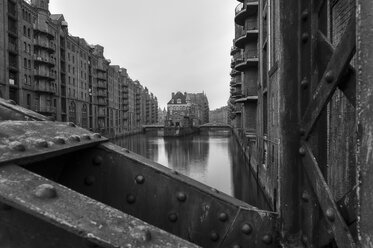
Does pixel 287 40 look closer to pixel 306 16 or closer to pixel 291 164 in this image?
pixel 306 16

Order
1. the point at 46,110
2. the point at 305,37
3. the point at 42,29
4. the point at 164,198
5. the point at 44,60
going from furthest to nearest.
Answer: the point at 46,110 → the point at 44,60 → the point at 42,29 → the point at 164,198 → the point at 305,37

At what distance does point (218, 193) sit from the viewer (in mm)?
2545

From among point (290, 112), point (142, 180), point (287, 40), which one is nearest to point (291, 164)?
point (290, 112)

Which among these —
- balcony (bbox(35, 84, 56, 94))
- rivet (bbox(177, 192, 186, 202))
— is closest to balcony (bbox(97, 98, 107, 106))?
balcony (bbox(35, 84, 56, 94))

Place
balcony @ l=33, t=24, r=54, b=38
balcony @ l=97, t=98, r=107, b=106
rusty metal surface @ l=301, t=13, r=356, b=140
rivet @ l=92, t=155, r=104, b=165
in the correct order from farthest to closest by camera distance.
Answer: balcony @ l=97, t=98, r=107, b=106, balcony @ l=33, t=24, r=54, b=38, rivet @ l=92, t=155, r=104, b=165, rusty metal surface @ l=301, t=13, r=356, b=140

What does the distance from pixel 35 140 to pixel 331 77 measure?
5.79ft

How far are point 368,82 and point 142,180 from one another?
180 centimetres

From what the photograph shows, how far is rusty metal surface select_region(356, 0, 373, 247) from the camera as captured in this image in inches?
51.4

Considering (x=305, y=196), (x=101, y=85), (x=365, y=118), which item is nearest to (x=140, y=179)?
(x=305, y=196)

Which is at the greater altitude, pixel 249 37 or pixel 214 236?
→ pixel 249 37

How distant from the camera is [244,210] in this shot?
2414 mm

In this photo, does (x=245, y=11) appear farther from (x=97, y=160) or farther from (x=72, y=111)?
(x=72, y=111)

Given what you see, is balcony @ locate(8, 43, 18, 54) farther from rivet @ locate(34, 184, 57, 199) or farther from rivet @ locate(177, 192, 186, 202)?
rivet @ locate(34, 184, 57, 199)

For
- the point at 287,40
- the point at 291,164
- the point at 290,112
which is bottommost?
the point at 291,164
